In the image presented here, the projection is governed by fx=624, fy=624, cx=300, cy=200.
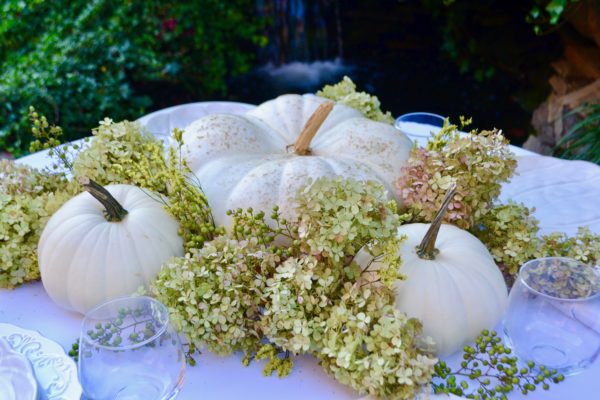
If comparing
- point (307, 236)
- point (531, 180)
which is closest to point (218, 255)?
point (307, 236)

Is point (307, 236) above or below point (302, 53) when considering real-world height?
above

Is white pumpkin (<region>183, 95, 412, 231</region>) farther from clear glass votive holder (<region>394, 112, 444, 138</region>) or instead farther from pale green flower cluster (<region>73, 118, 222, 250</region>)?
clear glass votive holder (<region>394, 112, 444, 138</region>)

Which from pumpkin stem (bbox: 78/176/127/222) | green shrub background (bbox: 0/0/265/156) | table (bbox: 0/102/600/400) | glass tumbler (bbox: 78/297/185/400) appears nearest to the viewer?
glass tumbler (bbox: 78/297/185/400)

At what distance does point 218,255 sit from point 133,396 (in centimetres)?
36

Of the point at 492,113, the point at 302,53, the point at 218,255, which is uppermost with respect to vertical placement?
the point at 218,255

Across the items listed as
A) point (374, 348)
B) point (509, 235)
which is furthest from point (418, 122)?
point (374, 348)

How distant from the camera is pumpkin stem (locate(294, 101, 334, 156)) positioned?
5.82 ft

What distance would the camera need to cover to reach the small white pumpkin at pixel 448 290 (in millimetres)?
1390

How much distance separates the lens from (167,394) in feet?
3.94

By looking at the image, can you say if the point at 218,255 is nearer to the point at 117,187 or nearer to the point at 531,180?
the point at 117,187

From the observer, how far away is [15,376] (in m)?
1.26

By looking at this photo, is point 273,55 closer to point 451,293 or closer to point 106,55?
point 106,55

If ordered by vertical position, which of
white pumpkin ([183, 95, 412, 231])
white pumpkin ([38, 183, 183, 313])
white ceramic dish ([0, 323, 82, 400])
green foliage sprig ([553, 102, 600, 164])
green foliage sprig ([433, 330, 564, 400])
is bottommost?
green foliage sprig ([553, 102, 600, 164])

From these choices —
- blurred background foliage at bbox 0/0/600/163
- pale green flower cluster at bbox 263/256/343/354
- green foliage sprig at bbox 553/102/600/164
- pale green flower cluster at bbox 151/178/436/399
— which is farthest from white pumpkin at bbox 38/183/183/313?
green foliage sprig at bbox 553/102/600/164
